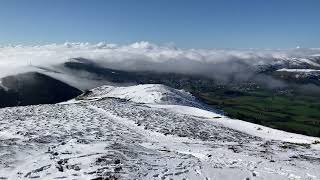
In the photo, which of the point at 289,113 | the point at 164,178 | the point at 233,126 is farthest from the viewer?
the point at 289,113

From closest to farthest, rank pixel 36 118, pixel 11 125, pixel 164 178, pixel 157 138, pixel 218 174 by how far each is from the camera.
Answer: pixel 164 178, pixel 218 174, pixel 157 138, pixel 11 125, pixel 36 118

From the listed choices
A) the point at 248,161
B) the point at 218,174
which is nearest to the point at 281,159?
the point at 248,161

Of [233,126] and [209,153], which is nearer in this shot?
[209,153]

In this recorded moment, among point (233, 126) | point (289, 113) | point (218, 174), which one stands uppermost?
point (218, 174)

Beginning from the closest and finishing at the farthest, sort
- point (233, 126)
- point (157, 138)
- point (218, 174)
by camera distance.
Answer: point (218, 174) < point (157, 138) < point (233, 126)

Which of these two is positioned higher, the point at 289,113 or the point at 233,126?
the point at 233,126

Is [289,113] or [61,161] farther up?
[61,161]

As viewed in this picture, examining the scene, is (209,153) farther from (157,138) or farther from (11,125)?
(11,125)

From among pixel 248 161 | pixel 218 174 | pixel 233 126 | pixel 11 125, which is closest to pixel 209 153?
pixel 248 161

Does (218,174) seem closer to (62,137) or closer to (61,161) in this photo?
(61,161)
